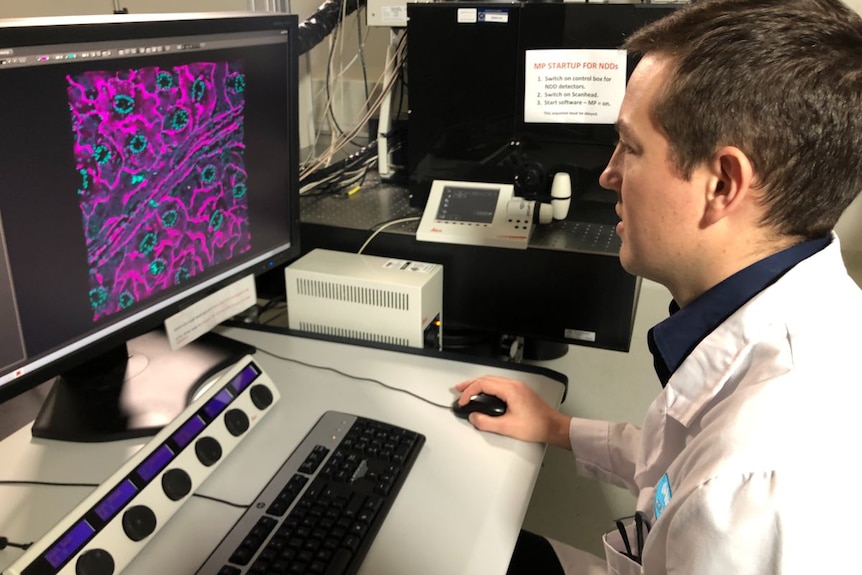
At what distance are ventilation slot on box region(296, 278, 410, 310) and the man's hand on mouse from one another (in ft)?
0.69

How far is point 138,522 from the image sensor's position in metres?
0.74

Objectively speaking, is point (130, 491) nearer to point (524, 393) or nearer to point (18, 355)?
point (18, 355)

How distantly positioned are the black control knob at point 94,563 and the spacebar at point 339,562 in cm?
22

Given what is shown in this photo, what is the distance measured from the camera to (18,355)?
0.77 metres

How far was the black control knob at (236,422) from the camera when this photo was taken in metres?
0.89

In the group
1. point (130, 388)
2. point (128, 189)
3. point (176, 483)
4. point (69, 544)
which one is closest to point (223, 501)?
point (176, 483)

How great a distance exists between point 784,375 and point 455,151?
84 centimetres

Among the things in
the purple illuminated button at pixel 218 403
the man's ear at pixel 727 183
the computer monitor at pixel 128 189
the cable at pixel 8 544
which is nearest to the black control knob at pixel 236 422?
the purple illuminated button at pixel 218 403

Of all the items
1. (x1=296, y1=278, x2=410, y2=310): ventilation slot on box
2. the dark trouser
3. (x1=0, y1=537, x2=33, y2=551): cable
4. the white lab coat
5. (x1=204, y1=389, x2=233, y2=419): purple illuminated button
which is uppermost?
the white lab coat

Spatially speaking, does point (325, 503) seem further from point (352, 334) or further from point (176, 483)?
point (352, 334)

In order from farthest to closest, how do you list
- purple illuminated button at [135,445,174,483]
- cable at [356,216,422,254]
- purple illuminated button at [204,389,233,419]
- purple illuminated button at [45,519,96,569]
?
1. cable at [356,216,422,254]
2. purple illuminated button at [204,389,233,419]
3. purple illuminated button at [135,445,174,483]
4. purple illuminated button at [45,519,96,569]

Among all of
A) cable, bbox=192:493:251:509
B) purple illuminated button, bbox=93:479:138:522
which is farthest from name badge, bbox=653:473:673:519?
purple illuminated button, bbox=93:479:138:522

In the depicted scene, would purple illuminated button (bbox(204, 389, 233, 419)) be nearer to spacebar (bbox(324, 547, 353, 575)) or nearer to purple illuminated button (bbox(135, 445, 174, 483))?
purple illuminated button (bbox(135, 445, 174, 483))

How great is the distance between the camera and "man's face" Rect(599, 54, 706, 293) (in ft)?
2.30
